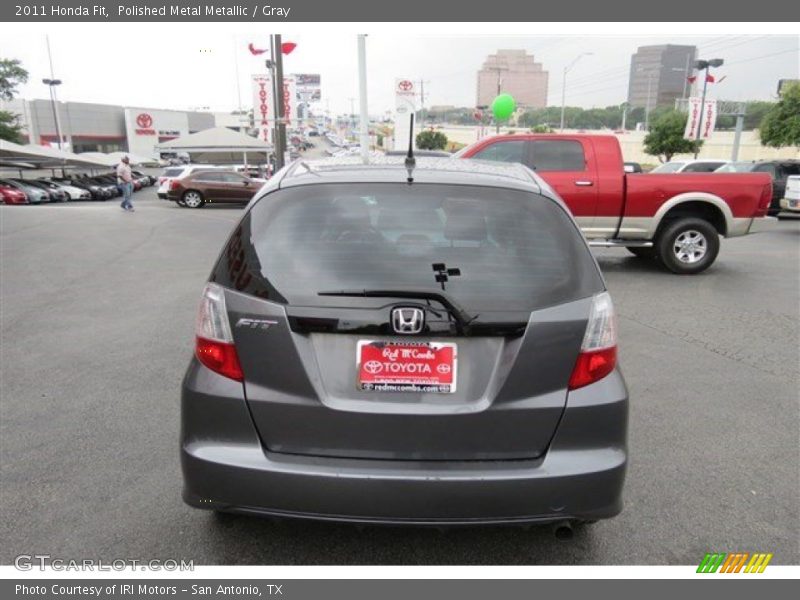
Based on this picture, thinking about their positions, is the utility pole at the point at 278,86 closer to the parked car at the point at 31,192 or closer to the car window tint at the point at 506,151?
the car window tint at the point at 506,151

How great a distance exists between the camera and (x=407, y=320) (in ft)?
7.51

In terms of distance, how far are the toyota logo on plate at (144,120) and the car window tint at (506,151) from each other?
85742 millimetres

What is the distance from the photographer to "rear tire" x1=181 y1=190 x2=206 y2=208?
2447 centimetres

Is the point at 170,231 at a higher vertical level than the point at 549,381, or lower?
lower

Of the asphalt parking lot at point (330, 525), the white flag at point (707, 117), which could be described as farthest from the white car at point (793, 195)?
the white flag at point (707, 117)

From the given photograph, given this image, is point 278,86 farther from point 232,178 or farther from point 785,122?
point 785,122

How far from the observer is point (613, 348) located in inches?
97.3

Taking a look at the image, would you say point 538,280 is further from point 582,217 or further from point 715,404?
point 582,217

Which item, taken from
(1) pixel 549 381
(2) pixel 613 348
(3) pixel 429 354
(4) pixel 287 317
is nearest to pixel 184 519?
(4) pixel 287 317

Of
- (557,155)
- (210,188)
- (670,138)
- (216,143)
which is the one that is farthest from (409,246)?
(670,138)

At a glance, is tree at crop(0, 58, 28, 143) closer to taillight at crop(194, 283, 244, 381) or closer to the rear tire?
the rear tire

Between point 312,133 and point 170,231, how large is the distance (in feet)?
352

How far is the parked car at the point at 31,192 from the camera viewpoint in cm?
3203

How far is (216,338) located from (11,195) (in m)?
34.8
